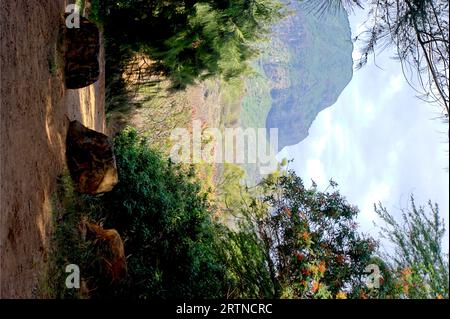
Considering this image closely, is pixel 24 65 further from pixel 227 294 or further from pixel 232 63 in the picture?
pixel 232 63

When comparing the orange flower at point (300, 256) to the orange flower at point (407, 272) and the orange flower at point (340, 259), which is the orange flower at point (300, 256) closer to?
the orange flower at point (340, 259)

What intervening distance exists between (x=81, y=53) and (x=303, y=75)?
41.0 metres

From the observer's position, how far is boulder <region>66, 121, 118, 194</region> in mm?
6539

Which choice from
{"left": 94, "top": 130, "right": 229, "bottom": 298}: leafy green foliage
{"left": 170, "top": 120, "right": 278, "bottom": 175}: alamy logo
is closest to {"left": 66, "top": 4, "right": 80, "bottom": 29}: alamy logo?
{"left": 94, "top": 130, "right": 229, "bottom": 298}: leafy green foliage

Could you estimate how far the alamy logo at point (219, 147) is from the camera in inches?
570

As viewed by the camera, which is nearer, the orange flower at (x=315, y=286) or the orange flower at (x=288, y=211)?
the orange flower at (x=315, y=286)

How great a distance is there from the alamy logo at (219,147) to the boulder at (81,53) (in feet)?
19.3

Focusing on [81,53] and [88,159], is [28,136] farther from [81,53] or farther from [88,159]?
[81,53]

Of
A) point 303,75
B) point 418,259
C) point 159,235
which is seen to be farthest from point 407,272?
point 303,75

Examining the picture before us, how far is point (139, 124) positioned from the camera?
513 inches

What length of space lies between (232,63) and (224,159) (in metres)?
7.87

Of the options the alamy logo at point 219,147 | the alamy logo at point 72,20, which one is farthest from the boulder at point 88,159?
the alamy logo at point 219,147

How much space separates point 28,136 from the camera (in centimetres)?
482

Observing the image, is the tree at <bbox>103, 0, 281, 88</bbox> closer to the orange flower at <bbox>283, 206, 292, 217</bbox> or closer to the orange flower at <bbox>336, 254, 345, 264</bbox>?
the orange flower at <bbox>283, 206, 292, 217</bbox>
